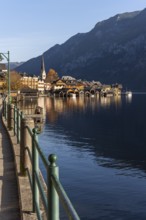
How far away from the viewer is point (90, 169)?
126ft

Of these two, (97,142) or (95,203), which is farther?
(97,142)

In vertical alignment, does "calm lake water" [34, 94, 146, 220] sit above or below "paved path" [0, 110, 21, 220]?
below

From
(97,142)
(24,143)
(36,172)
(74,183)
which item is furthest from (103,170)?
(36,172)

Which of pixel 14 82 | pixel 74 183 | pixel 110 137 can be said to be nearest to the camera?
pixel 74 183

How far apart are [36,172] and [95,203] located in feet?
64.4

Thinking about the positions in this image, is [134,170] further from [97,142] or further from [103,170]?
[97,142]

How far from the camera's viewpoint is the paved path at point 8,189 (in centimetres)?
794

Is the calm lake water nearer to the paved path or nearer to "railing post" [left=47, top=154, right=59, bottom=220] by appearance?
the paved path

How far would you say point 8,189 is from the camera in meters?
9.91

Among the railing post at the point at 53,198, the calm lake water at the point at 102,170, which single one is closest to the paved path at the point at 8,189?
the railing post at the point at 53,198

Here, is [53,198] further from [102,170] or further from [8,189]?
[102,170]

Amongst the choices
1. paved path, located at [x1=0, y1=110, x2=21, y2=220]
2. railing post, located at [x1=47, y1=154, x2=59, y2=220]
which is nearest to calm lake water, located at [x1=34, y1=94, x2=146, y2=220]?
paved path, located at [x1=0, y1=110, x2=21, y2=220]

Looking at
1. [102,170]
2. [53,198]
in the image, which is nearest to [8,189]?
[53,198]

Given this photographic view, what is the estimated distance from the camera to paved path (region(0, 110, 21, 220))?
794 centimetres
